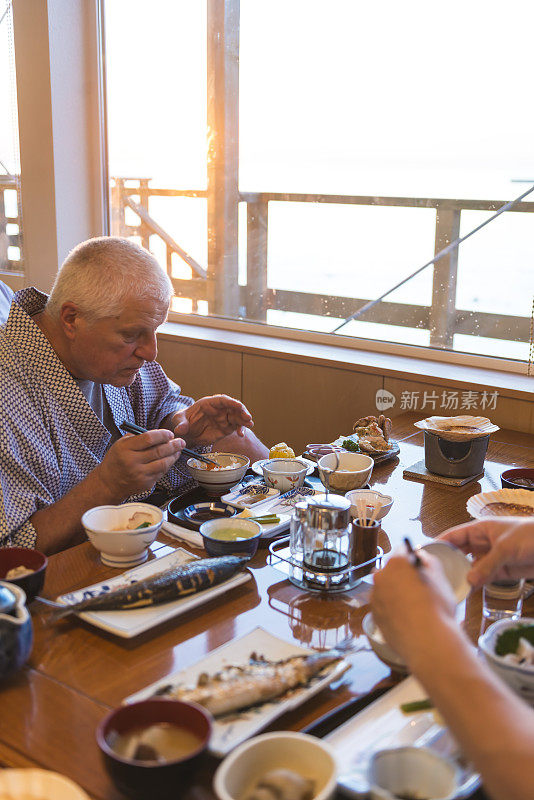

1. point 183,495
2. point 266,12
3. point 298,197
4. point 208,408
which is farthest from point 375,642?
point 266,12

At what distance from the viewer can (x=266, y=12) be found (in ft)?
10.3

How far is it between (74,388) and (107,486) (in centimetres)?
33

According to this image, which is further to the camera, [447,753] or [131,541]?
[131,541]

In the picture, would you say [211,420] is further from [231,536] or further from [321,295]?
→ [321,295]

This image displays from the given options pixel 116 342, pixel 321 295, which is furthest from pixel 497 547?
pixel 321 295

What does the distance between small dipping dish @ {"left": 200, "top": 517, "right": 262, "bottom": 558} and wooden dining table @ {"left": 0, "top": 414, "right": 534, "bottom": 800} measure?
0.05 m

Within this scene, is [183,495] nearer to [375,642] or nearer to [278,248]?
[375,642]

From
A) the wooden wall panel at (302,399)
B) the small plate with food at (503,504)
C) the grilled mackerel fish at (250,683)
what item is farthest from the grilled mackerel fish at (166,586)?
the wooden wall panel at (302,399)

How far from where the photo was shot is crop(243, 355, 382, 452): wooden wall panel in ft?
9.23

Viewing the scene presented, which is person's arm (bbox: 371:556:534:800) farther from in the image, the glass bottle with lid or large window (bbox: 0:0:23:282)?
large window (bbox: 0:0:23:282)

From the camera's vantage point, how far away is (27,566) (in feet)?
4.18

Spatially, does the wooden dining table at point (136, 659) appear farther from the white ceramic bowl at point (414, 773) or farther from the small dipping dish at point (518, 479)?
the small dipping dish at point (518, 479)

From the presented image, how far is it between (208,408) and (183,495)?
0.39 m

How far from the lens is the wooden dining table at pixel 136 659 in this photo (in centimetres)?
92
